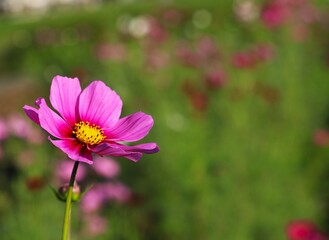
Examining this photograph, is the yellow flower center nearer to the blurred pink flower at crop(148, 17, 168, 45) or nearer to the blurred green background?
the blurred green background

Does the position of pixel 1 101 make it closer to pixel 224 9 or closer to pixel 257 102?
pixel 257 102

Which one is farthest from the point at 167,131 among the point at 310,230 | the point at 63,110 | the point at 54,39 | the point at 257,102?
the point at 54,39

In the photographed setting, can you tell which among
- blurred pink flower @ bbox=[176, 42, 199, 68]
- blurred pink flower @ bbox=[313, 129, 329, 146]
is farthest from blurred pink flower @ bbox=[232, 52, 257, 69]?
blurred pink flower @ bbox=[313, 129, 329, 146]

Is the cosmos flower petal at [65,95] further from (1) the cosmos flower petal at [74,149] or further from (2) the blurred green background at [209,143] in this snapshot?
(2) the blurred green background at [209,143]

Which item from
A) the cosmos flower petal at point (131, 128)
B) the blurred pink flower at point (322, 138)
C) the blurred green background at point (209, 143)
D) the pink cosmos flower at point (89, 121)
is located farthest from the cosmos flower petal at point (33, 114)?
the blurred pink flower at point (322, 138)

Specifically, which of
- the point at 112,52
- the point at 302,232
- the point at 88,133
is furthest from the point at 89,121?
the point at 112,52

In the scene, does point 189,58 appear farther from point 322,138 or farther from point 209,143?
point 322,138
